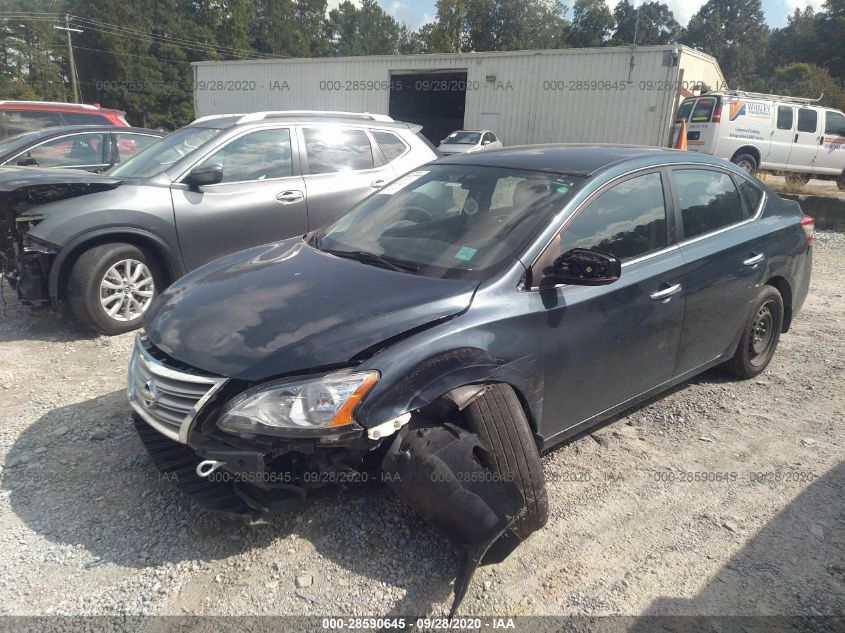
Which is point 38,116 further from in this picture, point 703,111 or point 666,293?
point 703,111

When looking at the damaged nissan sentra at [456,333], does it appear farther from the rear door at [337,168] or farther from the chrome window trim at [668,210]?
the rear door at [337,168]

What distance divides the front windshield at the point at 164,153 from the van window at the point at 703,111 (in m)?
12.9

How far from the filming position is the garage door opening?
2881 cm

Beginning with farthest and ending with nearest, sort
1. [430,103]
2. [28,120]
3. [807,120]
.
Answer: [430,103] < [807,120] < [28,120]

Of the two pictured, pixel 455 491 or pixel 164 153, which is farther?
pixel 164 153

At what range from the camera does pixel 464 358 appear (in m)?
2.54

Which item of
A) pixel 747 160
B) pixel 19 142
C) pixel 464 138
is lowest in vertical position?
pixel 464 138

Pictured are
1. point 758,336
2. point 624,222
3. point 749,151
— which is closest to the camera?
point 624,222

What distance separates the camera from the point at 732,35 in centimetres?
8394

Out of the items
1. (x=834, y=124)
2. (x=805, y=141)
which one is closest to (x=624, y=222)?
(x=805, y=141)

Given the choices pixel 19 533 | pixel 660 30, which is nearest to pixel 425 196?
pixel 19 533

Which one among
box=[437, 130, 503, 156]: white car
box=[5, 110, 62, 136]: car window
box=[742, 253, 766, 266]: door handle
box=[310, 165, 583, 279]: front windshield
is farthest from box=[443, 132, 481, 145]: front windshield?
box=[310, 165, 583, 279]: front windshield

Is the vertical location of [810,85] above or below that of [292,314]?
above

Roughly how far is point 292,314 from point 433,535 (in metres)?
1.18
